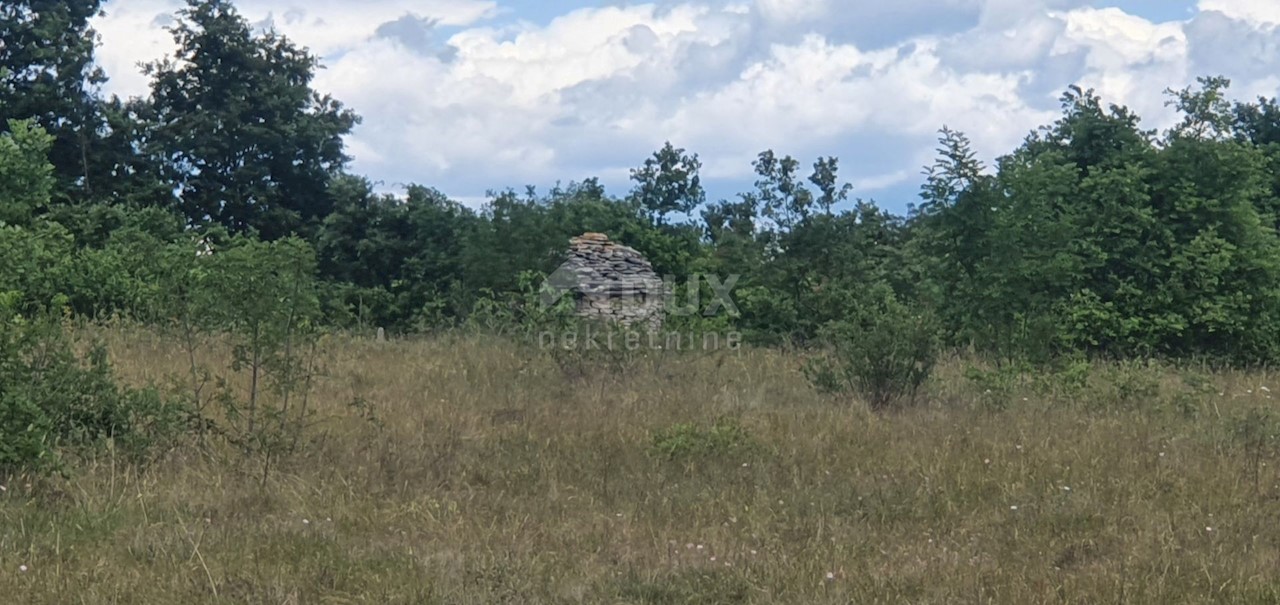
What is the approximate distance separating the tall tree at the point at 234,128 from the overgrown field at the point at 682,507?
705 inches

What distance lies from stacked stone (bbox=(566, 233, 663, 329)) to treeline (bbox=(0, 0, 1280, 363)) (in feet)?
3.74

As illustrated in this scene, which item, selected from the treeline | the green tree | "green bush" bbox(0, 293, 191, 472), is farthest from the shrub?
the green tree

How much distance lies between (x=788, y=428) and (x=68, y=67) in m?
22.6

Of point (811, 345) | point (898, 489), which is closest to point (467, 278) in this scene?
point (811, 345)

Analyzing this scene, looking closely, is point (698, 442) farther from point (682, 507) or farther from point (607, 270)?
point (607, 270)

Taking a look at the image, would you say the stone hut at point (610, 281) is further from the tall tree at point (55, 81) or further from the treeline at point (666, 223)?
the tall tree at point (55, 81)

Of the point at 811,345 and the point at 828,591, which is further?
the point at 811,345

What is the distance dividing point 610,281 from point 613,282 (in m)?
0.07

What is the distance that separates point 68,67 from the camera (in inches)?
944

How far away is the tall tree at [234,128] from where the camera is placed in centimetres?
2530

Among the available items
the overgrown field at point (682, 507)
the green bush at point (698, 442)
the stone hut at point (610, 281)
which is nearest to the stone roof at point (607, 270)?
the stone hut at point (610, 281)

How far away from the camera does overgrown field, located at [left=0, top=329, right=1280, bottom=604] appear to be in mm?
4500

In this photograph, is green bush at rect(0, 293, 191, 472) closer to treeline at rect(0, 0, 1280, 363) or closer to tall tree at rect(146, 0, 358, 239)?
treeline at rect(0, 0, 1280, 363)

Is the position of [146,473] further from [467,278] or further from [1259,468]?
[467,278]
